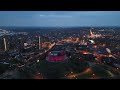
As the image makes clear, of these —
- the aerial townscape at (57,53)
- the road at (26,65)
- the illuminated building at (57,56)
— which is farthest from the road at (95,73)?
the road at (26,65)

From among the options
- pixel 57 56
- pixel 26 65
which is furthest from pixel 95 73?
pixel 26 65

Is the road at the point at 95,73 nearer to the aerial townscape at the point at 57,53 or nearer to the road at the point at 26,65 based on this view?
the aerial townscape at the point at 57,53

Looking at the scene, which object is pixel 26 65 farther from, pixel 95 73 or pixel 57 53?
pixel 95 73

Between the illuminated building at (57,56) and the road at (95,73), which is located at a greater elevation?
the illuminated building at (57,56)

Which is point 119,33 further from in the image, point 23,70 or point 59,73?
point 23,70

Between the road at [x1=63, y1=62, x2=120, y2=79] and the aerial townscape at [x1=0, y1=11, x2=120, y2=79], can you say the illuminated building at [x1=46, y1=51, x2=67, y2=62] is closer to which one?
the aerial townscape at [x1=0, y1=11, x2=120, y2=79]

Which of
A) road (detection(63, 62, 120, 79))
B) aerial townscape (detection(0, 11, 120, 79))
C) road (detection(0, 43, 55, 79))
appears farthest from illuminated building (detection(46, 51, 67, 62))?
road (detection(63, 62, 120, 79))

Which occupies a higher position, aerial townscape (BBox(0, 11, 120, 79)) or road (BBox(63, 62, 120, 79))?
aerial townscape (BBox(0, 11, 120, 79))
